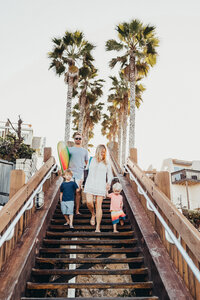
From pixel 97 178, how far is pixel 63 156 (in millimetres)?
1169

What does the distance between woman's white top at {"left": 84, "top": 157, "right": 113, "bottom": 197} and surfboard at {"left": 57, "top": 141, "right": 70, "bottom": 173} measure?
87 centimetres

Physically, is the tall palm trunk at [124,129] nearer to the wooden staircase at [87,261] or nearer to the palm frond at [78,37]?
the palm frond at [78,37]

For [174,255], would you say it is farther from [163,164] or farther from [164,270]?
[163,164]

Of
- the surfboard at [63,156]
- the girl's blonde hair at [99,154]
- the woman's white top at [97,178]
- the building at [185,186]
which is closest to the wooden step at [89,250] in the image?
the woman's white top at [97,178]

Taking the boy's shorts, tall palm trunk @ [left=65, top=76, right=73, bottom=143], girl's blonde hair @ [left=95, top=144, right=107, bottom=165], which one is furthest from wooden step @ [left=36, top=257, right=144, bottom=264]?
tall palm trunk @ [left=65, top=76, right=73, bottom=143]

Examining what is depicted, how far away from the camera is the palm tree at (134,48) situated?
53.6ft

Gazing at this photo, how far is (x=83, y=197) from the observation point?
590cm

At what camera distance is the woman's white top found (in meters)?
4.75

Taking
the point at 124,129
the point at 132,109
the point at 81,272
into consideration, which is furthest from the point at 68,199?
the point at 124,129

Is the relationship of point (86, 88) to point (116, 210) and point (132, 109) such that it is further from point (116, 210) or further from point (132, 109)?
point (116, 210)

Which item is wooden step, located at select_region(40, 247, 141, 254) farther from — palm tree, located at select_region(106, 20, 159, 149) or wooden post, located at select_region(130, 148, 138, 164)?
palm tree, located at select_region(106, 20, 159, 149)

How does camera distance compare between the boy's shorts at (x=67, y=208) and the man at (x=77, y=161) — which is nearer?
the boy's shorts at (x=67, y=208)

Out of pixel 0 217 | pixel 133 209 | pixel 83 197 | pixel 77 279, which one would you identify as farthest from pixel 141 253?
pixel 77 279

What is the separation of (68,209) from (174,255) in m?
2.15
